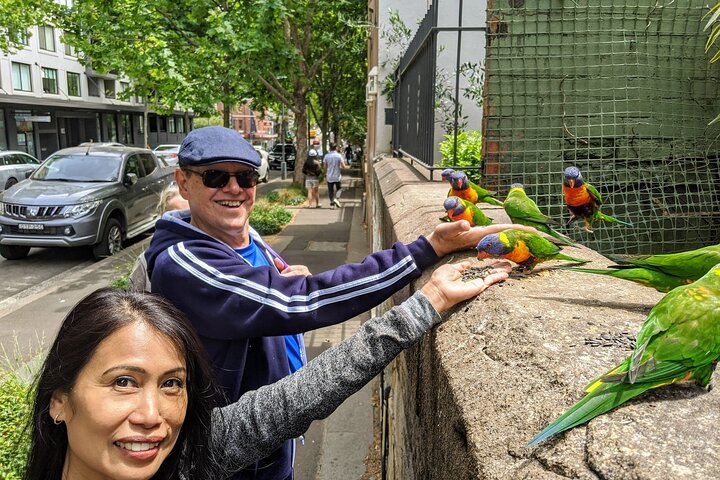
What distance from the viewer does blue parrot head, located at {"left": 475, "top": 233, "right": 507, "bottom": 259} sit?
6.29ft

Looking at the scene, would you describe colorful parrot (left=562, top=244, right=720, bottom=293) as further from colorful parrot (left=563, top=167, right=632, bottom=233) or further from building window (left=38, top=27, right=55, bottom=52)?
building window (left=38, top=27, right=55, bottom=52)

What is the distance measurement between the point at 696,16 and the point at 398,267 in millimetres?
3790

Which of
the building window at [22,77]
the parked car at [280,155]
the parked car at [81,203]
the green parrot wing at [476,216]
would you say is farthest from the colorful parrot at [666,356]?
the building window at [22,77]

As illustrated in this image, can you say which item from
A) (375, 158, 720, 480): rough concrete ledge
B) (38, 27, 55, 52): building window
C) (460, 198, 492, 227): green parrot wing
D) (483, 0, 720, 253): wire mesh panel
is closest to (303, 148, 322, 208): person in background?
(483, 0, 720, 253): wire mesh panel

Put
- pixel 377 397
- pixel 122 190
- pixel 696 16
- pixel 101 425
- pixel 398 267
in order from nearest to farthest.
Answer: pixel 101 425 → pixel 398 267 → pixel 696 16 → pixel 377 397 → pixel 122 190

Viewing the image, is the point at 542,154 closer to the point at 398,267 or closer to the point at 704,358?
the point at 398,267

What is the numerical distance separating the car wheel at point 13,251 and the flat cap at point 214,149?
10.5m

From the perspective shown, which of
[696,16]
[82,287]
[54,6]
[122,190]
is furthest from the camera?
[54,6]

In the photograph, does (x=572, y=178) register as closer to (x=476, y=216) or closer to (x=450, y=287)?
(x=476, y=216)

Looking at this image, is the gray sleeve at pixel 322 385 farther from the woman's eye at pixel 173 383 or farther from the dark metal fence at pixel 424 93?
the dark metal fence at pixel 424 93

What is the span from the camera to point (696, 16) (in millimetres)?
4250

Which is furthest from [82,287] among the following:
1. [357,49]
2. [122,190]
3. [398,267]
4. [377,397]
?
[357,49]

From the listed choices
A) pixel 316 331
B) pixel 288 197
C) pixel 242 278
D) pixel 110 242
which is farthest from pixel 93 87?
pixel 242 278

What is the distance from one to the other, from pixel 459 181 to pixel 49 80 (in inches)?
1595
